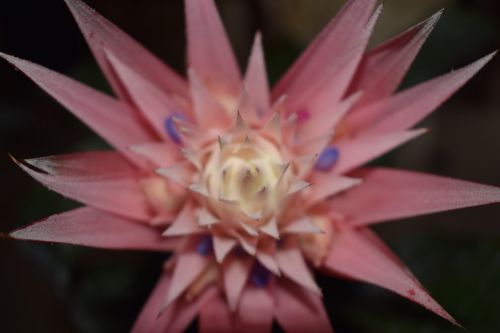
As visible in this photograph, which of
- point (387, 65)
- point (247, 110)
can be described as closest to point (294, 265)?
point (247, 110)

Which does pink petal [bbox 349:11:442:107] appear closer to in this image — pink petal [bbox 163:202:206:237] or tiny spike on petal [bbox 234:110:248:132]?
tiny spike on petal [bbox 234:110:248:132]

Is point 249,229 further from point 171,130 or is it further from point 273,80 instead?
point 273,80

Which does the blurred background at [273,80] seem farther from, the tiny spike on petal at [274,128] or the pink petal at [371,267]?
the tiny spike on petal at [274,128]

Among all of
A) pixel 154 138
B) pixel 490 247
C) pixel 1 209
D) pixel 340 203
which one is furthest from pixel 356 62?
pixel 1 209

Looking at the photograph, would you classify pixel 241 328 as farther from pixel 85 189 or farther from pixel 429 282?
pixel 429 282

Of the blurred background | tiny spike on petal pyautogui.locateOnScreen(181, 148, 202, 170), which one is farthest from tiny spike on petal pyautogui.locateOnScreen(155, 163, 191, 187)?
the blurred background

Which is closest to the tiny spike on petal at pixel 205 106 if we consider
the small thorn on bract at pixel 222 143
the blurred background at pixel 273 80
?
the small thorn on bract at pixel 222 143
